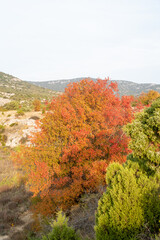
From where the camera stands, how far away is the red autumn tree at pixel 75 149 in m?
12.8

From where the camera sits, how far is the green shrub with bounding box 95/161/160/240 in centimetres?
555

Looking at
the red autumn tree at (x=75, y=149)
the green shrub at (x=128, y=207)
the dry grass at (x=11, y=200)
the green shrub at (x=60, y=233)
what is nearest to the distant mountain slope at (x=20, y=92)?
the dry grass at (x=11, y=200)

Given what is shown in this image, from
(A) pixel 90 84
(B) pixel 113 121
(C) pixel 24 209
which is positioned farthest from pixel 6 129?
(B) pixel 113 121

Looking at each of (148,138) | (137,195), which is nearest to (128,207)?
(137,195)

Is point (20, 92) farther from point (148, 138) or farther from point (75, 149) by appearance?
point (148, 138)

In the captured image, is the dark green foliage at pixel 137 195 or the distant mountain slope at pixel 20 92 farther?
the distant mountain slope at pixel 20 92

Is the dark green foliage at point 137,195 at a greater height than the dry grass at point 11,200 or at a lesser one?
greater

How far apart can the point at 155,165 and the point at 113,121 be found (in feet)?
31.6

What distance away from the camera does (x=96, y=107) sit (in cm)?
1597

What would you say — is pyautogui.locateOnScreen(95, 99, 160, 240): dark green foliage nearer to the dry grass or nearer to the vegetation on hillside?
the dry grass

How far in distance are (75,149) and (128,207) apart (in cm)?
826

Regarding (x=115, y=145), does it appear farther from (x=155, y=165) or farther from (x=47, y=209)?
(x=155, y=165)

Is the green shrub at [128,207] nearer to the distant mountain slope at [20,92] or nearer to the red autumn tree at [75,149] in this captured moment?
the red autumn tree at [75,149]

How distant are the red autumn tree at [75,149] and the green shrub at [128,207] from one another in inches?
252
